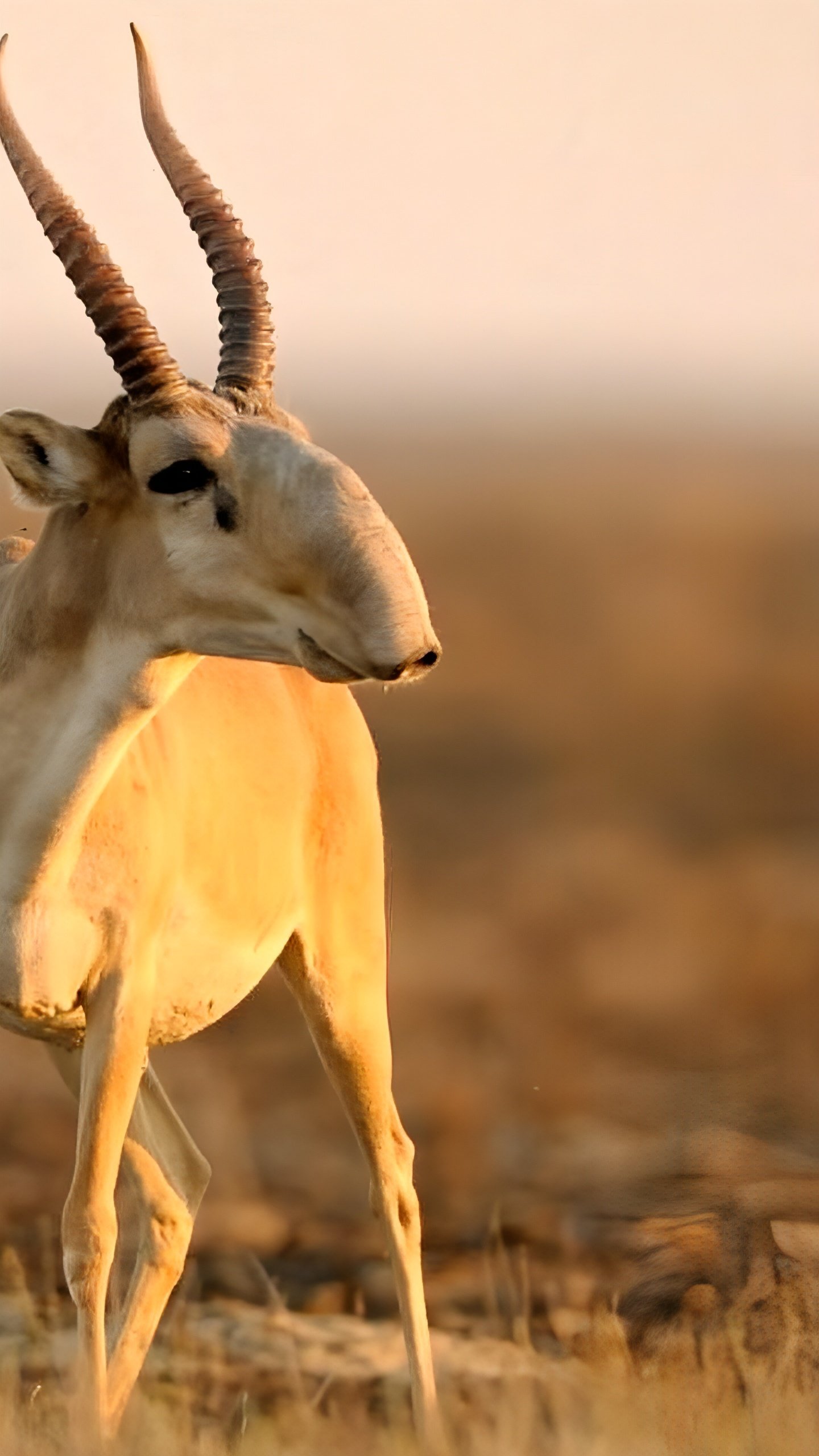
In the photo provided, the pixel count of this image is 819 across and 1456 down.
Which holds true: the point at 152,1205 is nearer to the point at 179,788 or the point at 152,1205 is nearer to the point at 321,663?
the point at 179,788

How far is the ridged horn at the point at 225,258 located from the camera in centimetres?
561

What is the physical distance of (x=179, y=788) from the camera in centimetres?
653

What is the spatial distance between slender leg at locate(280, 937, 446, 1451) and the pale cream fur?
0.01 metres

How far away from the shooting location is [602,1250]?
36.0 feet

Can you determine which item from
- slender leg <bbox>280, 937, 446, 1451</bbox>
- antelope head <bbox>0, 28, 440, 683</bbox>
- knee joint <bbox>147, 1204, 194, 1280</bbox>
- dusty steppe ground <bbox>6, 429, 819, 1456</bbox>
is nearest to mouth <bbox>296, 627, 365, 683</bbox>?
antelope head <bbox>0, 28, 440, 683</bbox>

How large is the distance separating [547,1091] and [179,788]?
10.0m

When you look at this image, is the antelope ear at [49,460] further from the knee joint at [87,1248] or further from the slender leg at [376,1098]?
the slender leg at [376,1098]

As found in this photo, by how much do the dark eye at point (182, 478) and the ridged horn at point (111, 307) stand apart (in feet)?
0.60

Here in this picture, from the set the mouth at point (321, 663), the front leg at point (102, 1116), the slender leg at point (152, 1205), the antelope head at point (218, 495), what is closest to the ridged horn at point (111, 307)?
the antelope head at point (218, 495)

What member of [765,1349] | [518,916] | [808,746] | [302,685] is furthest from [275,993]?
[808,746]

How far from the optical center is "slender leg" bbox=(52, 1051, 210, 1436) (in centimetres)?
736

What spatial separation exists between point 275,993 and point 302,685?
1181cm

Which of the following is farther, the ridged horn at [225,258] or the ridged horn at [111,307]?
the ridged horn at [225,258]

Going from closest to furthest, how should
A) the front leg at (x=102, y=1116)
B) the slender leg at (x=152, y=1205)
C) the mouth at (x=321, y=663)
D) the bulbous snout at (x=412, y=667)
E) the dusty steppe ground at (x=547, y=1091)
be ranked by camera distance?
the bulbous snout at (x=412, y=667) < the mouth at (x=321, y=663) < the front leg at (x=102, y=1116) < the slender leg at (x=152, y=1205) < the dusty steppe ground at (x=547, y=1091)
